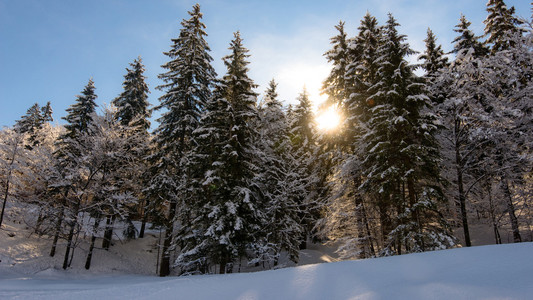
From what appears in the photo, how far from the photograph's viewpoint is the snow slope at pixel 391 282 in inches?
143

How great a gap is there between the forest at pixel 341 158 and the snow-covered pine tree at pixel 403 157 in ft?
0.25

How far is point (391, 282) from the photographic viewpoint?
434 cm

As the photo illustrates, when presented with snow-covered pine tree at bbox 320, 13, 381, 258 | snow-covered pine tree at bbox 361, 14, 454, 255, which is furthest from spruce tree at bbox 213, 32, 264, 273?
snow-covered pine tree at bbox 361, 14, 454, 255

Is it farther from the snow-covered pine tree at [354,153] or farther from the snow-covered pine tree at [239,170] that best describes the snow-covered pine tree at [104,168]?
the snow-covered pine tree at [354,153]

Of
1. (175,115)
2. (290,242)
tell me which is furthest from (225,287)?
(175,115)

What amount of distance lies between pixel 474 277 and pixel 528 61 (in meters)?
14.9

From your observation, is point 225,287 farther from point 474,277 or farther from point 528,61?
point 528,61

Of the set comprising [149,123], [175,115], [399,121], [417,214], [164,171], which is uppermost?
[149,123]

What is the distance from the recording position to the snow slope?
11.9 feet

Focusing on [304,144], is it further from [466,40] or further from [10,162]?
[10,162]

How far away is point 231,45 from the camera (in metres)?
17.9

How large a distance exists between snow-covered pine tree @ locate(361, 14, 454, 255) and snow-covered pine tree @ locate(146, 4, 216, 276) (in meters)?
11.4

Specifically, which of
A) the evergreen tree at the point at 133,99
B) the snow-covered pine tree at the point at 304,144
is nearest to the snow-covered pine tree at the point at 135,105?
the evergreen tree at the point at 133,99

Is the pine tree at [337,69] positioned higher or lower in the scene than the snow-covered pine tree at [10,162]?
higher
